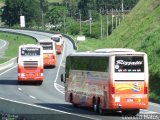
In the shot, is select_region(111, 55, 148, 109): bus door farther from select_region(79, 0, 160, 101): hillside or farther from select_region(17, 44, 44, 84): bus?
select_region(17, 44, 44, 84): bus

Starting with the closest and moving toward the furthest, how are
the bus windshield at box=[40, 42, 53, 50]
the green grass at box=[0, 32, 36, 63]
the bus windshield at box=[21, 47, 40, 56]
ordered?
the bus windshield at box=[21, 47, 40, 56] → the bus windshield at box=[40, 42, 53, 50] → the green grass at box=[0, 32, 36, 63]

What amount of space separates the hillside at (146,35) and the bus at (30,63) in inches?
348

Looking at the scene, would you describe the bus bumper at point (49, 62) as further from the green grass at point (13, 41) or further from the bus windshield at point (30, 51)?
the green grass at point (13, 41)

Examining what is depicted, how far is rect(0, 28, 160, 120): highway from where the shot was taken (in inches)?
1352

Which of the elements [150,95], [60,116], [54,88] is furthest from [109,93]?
[54,88]

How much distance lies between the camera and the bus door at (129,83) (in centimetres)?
3077

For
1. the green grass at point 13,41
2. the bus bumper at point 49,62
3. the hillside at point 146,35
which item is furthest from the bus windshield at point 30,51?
the green grass at point 13,41

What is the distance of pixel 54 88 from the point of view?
55.3 metres

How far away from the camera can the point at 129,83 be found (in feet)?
102

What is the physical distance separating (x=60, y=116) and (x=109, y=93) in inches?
362

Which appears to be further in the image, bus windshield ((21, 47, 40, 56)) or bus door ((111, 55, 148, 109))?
bus windshield ((21, 47, 40, 56))

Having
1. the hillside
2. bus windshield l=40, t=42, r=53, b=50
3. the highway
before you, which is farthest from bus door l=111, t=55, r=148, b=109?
bus windshield l=40, t=42, r=53, b=50

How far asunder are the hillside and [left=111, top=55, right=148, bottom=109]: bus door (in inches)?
475

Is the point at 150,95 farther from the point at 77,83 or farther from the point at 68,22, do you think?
the point at 68,22
